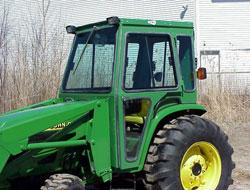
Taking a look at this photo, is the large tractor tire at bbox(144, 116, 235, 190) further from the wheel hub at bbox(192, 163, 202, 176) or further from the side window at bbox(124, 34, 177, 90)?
the side window at bbox(124, 34, 177, 90)

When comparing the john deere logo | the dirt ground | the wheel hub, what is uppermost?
the john deere logo

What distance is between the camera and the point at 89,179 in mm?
4957

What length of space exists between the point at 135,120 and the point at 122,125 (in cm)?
34

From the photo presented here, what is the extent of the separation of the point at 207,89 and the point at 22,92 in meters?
4.87

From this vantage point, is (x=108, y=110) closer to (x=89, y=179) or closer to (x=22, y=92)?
(x=89, y=179)

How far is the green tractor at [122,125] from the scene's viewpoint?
4.59 m

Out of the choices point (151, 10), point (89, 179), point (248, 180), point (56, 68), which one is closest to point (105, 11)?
point (151, 10)

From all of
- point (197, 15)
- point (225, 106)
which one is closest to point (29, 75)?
point (225, 106)

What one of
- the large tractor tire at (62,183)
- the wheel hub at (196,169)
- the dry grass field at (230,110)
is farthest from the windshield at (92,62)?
the dry grass field at (230,110)

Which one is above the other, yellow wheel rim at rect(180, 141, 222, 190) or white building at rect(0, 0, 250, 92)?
white building at rect(0, 0, 250, 92)

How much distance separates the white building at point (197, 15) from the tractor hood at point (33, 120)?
617 inches

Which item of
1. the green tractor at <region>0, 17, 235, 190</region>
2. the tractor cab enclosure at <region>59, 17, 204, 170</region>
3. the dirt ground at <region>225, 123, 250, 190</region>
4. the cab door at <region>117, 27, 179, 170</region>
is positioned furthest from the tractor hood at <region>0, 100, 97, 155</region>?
the dirt ground at <region>225, 123, 250, 190</region>

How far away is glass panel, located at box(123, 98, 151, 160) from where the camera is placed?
496cm

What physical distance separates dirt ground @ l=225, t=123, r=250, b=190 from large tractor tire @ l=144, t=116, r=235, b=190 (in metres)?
0.84
